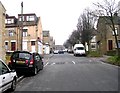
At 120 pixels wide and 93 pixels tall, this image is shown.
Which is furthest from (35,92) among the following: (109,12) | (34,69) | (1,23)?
Result: (109,12)

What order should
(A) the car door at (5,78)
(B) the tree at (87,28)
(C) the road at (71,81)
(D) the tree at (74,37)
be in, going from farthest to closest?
1. (D) the tree at (74,37)
2. (B) the tree at (87,28)
3. (C) the road at (71,81)
4. (A) the car door at (5,78)

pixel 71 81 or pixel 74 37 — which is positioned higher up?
pixel 74 37

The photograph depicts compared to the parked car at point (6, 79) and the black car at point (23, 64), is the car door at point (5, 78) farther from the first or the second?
the black car at point (23, 64)

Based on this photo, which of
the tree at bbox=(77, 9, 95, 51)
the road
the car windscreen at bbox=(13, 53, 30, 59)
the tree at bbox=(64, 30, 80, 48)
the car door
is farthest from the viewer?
the tree at bbox=(64, 30, 80, 48)

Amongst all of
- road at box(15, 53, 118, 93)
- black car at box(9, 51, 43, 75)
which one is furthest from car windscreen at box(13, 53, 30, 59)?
road at box(15, 53, 118, 93)

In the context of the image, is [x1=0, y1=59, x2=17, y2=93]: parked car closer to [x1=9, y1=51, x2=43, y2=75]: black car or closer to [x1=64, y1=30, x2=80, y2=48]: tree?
[x1=9, y1=51, x2=43, y2=75]: black car

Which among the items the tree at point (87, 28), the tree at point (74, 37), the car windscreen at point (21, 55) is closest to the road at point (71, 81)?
the car windscreen at point (21, 55)

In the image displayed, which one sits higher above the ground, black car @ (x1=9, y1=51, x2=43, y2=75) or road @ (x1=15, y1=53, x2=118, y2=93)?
black car @ (x1=9, y1=51, x2=43, y2=75)

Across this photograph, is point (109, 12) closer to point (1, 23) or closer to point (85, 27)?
point (1, 23)

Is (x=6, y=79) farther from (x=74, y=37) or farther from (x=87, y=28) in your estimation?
(x=74, y=37)

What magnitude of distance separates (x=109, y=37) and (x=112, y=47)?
2.43 metres

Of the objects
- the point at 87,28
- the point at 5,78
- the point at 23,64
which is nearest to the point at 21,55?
the point at 23,64

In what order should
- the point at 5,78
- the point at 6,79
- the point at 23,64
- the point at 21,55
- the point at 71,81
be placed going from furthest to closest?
the point at 21,55 < the point at 23,64 < the point at 71,81 < the point at 6,79 < the point at 5,78

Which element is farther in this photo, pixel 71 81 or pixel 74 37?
pixel 74 37
